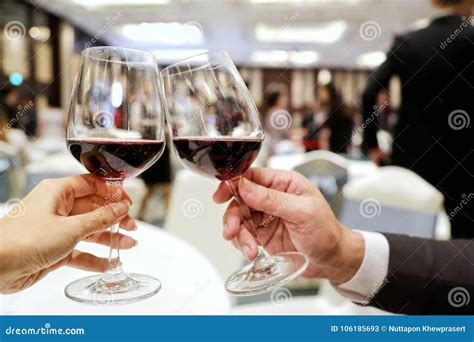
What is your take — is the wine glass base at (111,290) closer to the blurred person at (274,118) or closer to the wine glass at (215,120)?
the wine glass at (215,120)

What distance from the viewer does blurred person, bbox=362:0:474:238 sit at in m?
1.28

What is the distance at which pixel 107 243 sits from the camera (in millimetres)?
852

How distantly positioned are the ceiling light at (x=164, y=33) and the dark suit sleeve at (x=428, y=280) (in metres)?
1.09

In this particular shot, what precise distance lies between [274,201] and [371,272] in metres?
0.26

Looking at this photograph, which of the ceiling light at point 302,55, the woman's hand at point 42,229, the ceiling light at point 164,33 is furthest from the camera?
the ceiling light at point 302,55

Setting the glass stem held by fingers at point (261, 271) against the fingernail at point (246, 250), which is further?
the fingernail at point (246, 250)
